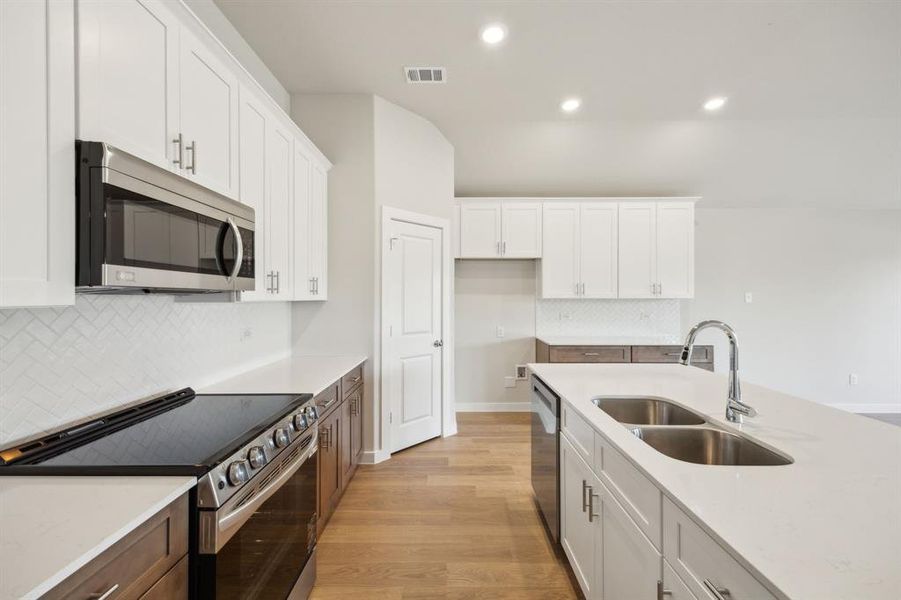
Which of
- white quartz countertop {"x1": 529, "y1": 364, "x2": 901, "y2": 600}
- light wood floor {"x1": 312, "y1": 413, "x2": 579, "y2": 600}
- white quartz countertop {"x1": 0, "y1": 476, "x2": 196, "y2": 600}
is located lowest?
light wood floor {"x1": 312, "y1": 413, "x2": 579, "y2": 600}

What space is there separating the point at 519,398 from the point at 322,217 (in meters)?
3.14

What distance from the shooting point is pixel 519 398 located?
15.7 ft

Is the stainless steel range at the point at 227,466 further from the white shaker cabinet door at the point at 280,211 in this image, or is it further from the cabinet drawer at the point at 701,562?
the cabinet drawer at the point at 701,562

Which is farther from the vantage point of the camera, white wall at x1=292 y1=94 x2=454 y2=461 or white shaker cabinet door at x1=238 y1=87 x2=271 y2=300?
white wall at x1=292 y1=94 x2=454 y2=461

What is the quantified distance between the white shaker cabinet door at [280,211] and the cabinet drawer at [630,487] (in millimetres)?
1922

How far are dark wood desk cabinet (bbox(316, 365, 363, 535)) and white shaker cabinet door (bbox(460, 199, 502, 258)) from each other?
6.81 feet

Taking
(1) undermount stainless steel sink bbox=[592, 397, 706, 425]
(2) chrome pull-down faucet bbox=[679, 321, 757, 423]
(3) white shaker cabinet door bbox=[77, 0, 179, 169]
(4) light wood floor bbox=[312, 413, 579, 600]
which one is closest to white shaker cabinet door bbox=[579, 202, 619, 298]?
(4) light wood floor bbox=[312, 413, 579, 600]

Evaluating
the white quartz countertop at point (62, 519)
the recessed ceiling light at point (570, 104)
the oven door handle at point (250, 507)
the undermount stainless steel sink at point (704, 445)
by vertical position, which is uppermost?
the recessed ceiling light at point (570, 104)

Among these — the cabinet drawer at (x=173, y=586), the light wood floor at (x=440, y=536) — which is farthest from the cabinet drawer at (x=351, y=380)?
the cabinet drawer at (x=173, y=586)

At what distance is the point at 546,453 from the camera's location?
2.23 metres

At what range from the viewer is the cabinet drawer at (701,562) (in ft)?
2.44

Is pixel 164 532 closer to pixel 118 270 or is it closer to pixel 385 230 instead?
pixel 118 270

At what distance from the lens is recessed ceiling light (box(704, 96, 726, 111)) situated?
A: 3.30 metres

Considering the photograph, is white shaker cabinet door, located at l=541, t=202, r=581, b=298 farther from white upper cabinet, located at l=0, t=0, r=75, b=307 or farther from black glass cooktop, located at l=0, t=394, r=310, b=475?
white upper cabinet, located at l=0, t=0, r=75, b=307
